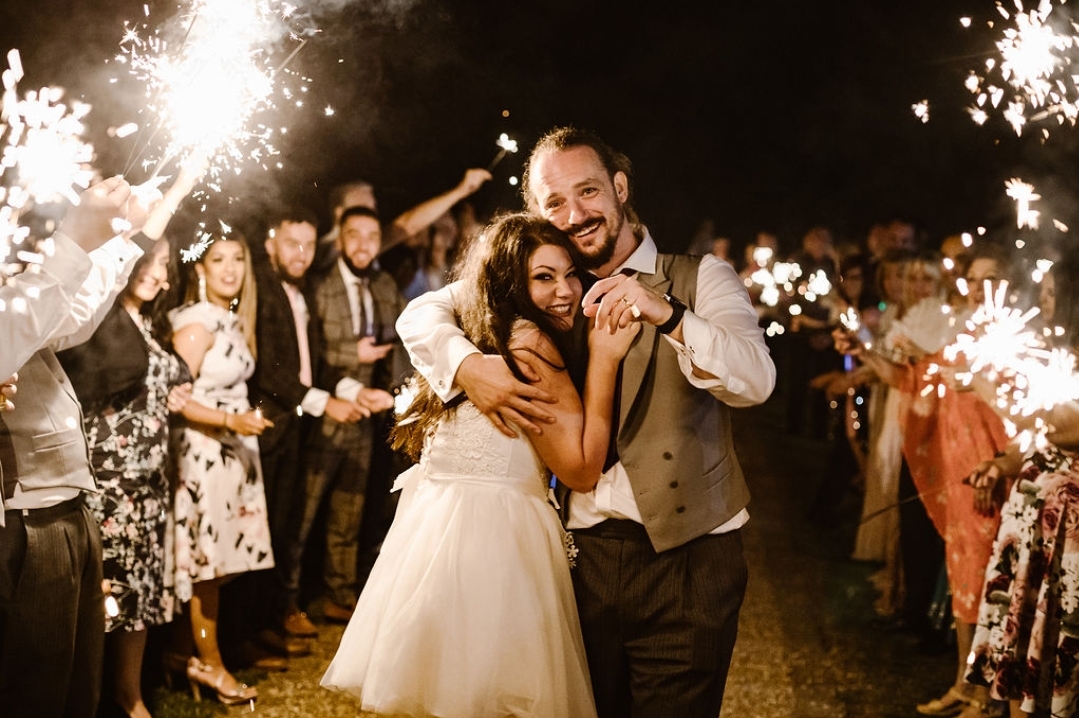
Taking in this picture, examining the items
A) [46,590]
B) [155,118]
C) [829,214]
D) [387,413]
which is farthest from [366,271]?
[829,214]

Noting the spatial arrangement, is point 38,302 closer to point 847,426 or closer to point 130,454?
point 130,454

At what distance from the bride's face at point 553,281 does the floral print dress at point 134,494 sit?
1.94 m

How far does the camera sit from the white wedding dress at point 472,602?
2643 millimetres

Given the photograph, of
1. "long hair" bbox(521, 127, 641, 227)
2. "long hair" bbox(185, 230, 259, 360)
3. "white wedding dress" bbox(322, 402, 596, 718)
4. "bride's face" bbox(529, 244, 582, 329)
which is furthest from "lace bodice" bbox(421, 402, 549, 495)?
"long hair" bbox(185, 230, 259, 360)

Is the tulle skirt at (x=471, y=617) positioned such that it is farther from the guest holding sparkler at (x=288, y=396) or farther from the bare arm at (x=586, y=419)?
the guest holding sparkler at (x=288, y=396)

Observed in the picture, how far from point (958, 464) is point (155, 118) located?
4.11m

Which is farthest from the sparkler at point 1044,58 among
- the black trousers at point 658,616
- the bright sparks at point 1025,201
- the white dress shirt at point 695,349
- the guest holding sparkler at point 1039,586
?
the black trousers at point 658,616

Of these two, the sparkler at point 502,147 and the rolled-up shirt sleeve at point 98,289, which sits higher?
Result: the sparkler at point 502,147

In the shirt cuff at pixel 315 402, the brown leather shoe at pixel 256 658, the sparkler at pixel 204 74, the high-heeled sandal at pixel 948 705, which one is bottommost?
the high-heeled sandal at pixel 948 705

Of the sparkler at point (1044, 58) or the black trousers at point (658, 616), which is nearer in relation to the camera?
the black trousers at point (658, 616)

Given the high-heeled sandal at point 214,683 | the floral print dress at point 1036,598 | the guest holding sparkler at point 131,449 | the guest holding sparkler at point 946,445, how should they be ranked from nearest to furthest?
the floral print dress at point 1036,598
the guest holding sparkler at point 131,449
the high-heeled sandal at point 214,683
the guest holding sparkler at point 946,445

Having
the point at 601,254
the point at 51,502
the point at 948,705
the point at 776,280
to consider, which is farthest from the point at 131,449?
the point at 776,280

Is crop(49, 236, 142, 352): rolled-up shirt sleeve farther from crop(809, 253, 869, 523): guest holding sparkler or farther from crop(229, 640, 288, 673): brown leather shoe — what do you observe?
crop(809, 253, 869, 523): guest holding sparkler

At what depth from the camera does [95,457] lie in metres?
3.88
